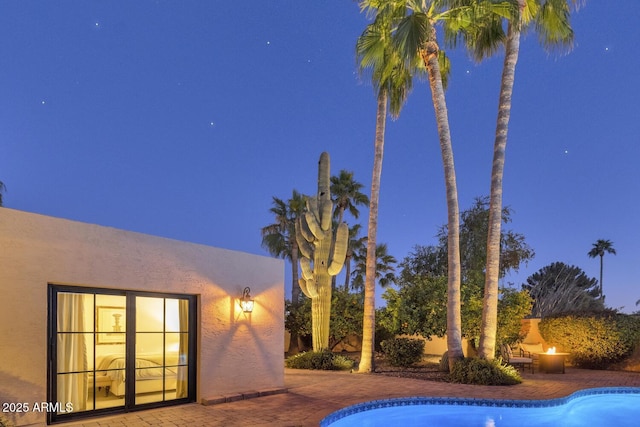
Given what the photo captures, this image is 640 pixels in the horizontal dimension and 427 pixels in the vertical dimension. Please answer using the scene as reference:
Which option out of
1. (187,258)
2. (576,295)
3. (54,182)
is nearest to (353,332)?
(187,258)

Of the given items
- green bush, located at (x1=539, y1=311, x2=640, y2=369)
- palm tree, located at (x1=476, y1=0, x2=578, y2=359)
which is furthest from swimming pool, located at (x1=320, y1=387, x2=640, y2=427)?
green bush, located at (x1=539, y1=311, x2=640, y2=369)

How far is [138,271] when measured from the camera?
277 inches

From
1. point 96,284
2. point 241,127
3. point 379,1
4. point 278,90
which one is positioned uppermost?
point 278,90

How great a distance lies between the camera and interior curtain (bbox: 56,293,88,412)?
6109 millimetres

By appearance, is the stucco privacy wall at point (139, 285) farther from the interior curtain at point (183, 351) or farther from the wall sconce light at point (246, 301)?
the interior curtain at point (183, 351)

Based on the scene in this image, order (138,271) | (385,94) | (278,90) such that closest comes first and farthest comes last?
(138,271) → (385,94) → (278,90)

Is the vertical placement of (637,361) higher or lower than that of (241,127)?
Result: lower

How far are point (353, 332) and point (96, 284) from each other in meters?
11.7

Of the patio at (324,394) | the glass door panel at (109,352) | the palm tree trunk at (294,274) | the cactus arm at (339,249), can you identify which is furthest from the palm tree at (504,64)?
the palm tree trunk at (294,274)

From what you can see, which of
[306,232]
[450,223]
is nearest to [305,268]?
[306,232]

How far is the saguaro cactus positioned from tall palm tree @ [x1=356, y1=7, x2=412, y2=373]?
970 mm

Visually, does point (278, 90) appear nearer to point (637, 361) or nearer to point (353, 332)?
point (353, 332)

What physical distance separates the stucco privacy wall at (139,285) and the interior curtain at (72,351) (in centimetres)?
26

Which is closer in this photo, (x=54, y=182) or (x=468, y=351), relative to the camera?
(x=468, y=351)
